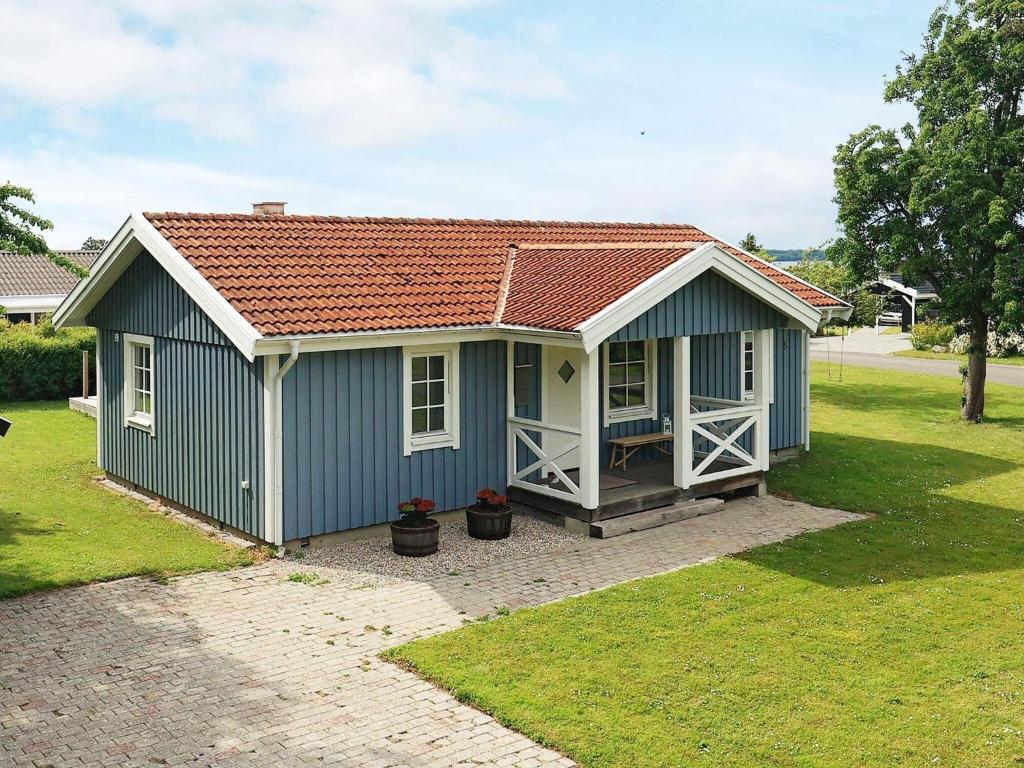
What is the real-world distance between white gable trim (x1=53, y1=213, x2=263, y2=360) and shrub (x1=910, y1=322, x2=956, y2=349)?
38092mm

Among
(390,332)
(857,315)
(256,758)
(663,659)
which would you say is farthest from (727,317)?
(857,315)

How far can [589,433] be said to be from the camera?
44.3 ft

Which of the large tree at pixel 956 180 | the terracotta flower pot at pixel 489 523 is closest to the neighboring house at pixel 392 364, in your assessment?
the terracotta flower pot at pixel 489 523

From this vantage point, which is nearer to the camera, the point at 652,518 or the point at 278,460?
the point at 278,460

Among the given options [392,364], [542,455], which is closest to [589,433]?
[542,455]

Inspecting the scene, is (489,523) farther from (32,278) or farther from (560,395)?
(32,278)

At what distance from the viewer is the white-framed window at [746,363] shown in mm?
17641

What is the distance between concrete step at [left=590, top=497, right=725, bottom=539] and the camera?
13.7 metres

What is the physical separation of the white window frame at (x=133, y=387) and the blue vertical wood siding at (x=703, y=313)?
6.57 m

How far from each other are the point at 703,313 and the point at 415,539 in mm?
4954

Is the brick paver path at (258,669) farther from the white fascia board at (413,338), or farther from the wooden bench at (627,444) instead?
the wooden bench at (627,444)

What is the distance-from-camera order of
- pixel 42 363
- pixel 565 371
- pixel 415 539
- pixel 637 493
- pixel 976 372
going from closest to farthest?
1. pixel 415 539
2. pixel 637 493
3. pixel 565 371
4. pixel 976 372
5. pixel 42 363

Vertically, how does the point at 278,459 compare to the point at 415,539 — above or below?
above

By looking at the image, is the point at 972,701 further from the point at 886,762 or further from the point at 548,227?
the point at 548,227
